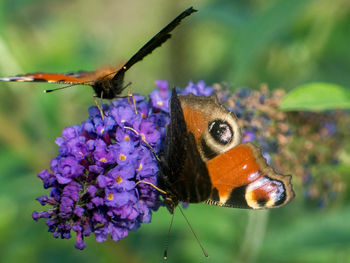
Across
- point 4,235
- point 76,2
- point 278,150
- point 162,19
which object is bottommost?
point 4,235

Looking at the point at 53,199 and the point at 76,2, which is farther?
the point at 76,2

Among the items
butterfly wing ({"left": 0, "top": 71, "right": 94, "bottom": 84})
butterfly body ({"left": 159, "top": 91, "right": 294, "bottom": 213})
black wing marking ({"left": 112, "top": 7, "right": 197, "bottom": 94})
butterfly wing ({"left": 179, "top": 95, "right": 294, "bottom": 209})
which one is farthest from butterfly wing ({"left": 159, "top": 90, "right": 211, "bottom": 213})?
butterfly wing ({"left": 0, "top": 71, "right": 94, "bottom": 84})

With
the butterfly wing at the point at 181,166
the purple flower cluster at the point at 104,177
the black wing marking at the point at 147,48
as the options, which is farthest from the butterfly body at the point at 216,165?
the black wing marking at the point at 147,48

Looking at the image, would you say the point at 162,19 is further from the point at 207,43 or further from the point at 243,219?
the point at 243,219

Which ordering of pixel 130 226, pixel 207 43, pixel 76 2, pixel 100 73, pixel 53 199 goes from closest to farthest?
pixel 53 199 < pixel 130 226 < pixel 100 73 < pixel 207 43 < pixel 76 2

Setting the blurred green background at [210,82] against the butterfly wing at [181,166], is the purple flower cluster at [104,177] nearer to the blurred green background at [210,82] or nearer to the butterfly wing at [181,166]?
the butterfly wing at [181,166]

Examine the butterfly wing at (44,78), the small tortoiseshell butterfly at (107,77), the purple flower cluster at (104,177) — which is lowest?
the purple flower cluster at (104,177)

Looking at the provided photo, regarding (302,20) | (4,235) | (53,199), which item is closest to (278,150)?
(53,199)
